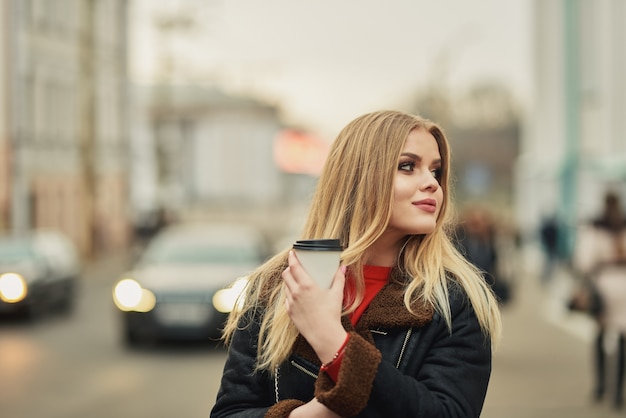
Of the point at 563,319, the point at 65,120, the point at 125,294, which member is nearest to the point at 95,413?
the point at 125,294

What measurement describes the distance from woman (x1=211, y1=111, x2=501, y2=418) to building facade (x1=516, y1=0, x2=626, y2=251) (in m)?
27.2

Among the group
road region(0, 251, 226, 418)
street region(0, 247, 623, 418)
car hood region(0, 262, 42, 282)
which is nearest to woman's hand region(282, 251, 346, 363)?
street region(0, 247, 623, 418)

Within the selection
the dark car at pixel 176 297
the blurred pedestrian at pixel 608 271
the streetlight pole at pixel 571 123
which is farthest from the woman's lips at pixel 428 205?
the streetlight pole at pixel 571 123

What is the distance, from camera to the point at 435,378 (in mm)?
2613

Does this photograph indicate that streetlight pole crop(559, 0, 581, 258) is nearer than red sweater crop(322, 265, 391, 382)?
No

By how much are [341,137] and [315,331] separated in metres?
0.55

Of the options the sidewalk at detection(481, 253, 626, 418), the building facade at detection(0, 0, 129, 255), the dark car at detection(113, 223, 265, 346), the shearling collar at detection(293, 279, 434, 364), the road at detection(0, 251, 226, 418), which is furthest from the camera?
the building facade at detection(0, 0, 129, 255)

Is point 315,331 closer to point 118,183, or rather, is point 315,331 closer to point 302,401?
point 302,401

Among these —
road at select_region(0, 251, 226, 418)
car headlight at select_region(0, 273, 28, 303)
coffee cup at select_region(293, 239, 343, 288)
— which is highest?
coffee cup at select_region(293, 239, 343, 288)

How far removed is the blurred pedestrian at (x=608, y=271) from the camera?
990cm

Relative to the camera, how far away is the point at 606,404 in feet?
33.8

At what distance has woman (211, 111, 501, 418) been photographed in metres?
2.53

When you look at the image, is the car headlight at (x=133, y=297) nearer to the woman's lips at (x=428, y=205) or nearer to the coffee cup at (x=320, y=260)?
the woman's lips at (x=428, y=205)

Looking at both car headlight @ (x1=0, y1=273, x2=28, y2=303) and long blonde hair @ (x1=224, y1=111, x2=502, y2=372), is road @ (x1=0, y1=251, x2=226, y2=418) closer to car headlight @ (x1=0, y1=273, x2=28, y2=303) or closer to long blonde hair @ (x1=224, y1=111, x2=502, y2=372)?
car headlight @ (x1=0, y1=273, x2=28, y2=303)
